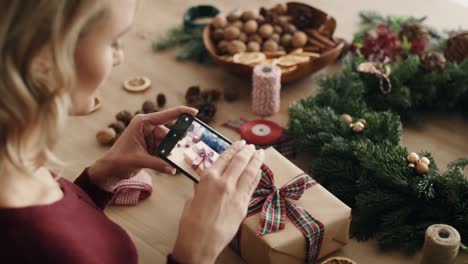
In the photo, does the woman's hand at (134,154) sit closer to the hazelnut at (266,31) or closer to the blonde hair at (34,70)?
the blonde hair at (34,70)

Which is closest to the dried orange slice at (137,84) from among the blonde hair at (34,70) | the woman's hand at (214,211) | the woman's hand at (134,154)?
the woman's hand at (134,154)

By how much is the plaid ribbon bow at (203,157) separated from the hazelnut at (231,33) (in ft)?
2.00

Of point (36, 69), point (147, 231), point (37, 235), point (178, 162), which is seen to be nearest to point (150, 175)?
point (147, 231)

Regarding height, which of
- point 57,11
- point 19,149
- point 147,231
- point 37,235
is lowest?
point 147,231

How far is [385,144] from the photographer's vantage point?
3.84 feet

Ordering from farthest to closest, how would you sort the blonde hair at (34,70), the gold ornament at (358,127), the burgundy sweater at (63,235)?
the gold ornament at (358,127), the burgundy sweater at (63,235), the blonde hair at (34,70)

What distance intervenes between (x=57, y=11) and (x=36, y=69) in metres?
0.08

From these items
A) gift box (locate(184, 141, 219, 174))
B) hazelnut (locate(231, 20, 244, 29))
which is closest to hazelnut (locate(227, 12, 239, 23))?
hazelnut (locate(231, 20, 244, 29))

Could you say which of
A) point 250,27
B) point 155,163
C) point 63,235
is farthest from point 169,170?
point 250,27

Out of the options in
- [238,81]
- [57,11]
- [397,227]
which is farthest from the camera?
[238,81]

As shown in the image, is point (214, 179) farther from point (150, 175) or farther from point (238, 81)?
point (238, 81)

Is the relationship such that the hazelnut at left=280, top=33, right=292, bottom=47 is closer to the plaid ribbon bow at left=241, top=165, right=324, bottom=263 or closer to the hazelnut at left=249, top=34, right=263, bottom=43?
the hazelnut at left=249, top=34, right=263, bottom=43

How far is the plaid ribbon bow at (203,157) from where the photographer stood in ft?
3.16

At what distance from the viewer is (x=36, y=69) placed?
61cm
